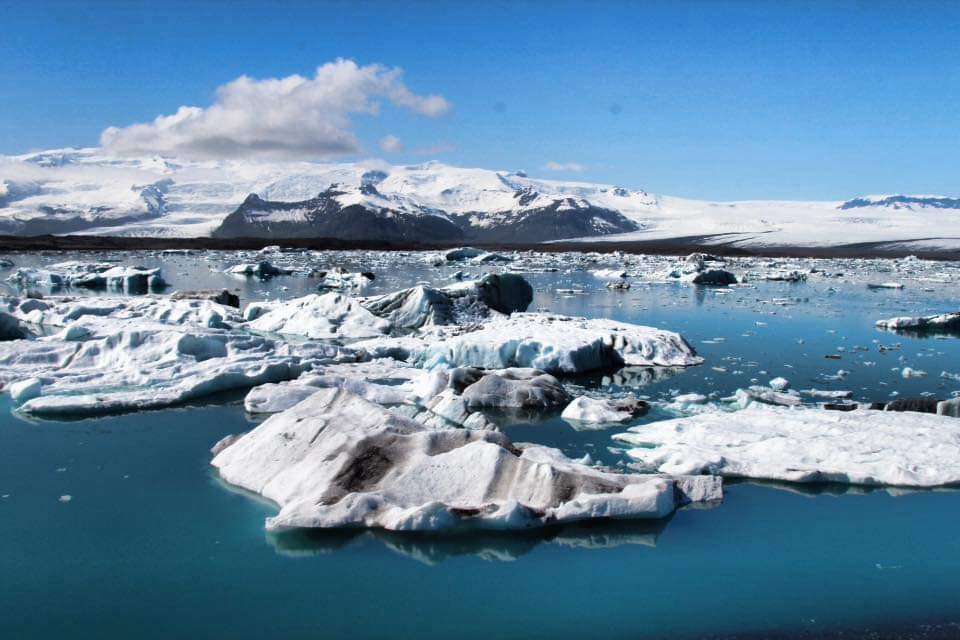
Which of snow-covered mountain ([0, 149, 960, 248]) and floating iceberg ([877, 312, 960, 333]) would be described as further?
snow-covered mountain ([0, 149, 960, 248])

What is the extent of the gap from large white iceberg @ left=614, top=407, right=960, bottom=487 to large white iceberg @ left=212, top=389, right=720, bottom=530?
2.01 feet

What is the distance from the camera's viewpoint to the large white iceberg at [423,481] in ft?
15.4

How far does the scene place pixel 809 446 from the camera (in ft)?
20.1

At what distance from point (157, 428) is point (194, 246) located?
5104cm

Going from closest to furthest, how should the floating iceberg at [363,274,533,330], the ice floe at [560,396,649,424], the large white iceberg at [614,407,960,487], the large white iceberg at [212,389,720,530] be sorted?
the large white iceberg at [212,389,720,530] < the large white iceberg at [614,407,960,487] < the ice floe at [560,396,649,424] < the floating iceberg at [363,274,533,330]

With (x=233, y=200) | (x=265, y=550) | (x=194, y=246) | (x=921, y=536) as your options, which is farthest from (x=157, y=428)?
(x=233, y=200)

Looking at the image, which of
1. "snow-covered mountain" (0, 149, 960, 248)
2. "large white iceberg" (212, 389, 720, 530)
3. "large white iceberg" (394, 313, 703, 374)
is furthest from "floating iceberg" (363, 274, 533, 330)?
"snow-covered mountain" (0, 149, 960, 248)

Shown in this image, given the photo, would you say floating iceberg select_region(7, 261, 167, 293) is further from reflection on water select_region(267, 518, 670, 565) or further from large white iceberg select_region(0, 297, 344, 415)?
reflection on water select_region(267, 518, 670, 565)

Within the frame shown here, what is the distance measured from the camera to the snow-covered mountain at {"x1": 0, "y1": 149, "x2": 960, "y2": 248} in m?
92.8

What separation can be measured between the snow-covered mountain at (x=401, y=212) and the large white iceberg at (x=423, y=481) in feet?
236

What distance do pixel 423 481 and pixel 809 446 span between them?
3.27 metres

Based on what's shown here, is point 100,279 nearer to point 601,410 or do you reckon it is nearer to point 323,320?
point 323,320

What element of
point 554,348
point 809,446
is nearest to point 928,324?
point 554,348

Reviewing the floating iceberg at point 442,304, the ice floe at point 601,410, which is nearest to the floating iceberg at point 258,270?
the floating iceberg at point 442,304
